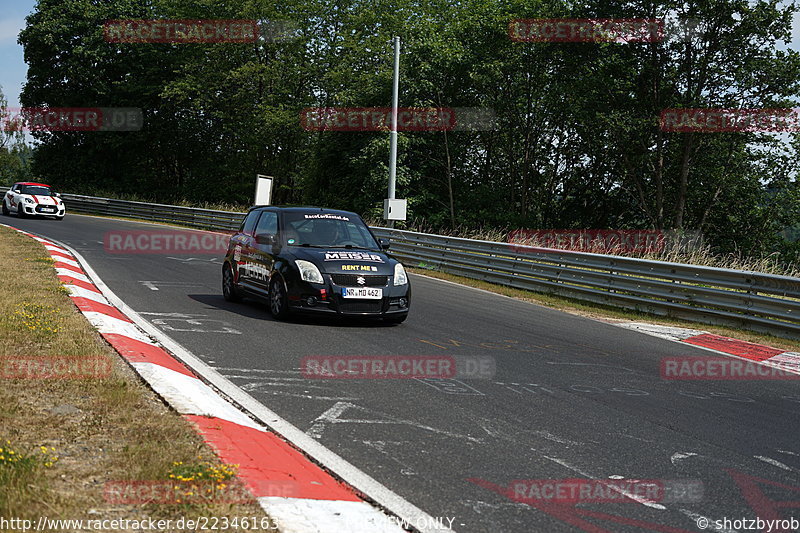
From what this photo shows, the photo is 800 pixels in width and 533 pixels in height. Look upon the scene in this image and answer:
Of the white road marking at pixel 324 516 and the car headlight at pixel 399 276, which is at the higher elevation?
the car headlight at pixel 399 276

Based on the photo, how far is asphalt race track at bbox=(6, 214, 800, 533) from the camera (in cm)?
414

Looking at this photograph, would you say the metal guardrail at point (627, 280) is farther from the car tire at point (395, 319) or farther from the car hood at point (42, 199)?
the car hood at point (42, 199)

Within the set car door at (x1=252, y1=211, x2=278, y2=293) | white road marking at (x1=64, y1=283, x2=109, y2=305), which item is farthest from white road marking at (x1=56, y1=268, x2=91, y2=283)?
car door at (x1=252, y1=211, x2=278, y2=293)

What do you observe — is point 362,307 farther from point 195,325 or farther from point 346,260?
point 195,325

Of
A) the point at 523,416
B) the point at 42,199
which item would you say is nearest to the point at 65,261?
the point at 523,416

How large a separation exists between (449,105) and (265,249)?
31459 millimetres

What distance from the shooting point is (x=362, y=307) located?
1033 cm

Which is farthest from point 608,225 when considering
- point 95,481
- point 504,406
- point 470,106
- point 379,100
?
point 95,481

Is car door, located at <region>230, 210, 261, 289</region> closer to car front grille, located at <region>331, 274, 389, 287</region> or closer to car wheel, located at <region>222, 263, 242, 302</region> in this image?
car wheel, located at <region>222, 263, 242, 302</region>

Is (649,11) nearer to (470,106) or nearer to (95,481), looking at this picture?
(470,106)

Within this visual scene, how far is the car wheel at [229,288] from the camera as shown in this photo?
12523mm

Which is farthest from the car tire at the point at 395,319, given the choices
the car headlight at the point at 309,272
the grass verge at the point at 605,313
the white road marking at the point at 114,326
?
the grass verge at the point at 605,313

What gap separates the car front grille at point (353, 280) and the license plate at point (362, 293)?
0.22 feet

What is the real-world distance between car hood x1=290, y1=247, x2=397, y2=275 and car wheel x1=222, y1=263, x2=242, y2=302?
1.90m
